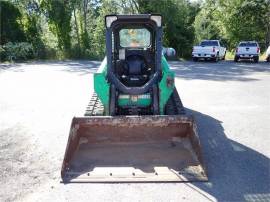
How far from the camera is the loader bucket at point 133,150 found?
558 centimetres

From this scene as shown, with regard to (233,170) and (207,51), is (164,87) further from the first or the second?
(207,51)

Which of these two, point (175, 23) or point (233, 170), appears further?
point (175, 23)

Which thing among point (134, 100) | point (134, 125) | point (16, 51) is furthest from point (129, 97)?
point (16, 51)

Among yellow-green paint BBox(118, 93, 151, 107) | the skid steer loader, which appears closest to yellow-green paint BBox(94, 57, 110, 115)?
the skid steer loader

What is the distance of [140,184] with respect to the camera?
533 centimetres

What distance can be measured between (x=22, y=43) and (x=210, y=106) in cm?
2059

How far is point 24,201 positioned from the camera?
481 centimetres

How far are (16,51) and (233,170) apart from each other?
23.8m

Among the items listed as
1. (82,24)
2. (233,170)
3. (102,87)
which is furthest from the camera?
(82,24)

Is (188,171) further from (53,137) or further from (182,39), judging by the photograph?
(182,39)

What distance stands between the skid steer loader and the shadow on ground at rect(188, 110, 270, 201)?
266 mm

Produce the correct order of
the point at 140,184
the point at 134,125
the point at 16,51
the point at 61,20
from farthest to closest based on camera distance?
the point at 61,20
the point at 16,51
the point at 134,125
the point at 140,184

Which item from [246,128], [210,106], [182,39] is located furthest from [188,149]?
[182,39]

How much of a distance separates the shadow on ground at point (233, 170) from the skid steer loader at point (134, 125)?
266 millimetres
